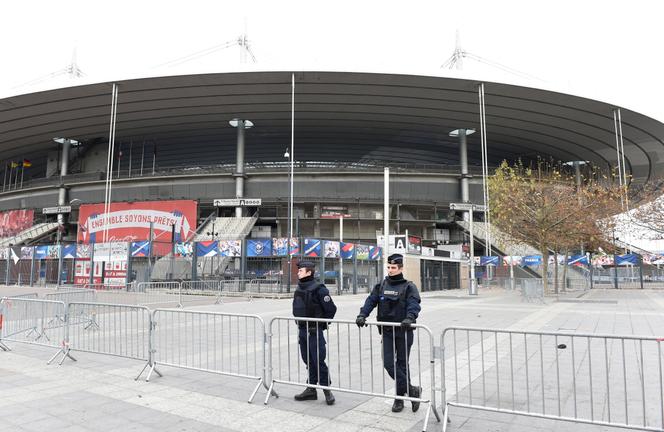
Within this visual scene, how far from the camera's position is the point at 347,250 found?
27.4m

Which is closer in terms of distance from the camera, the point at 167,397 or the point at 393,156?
the point at 167,397

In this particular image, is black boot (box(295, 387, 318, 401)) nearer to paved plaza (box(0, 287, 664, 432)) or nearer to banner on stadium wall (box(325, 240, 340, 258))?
paved plaza (box(0, 287, 664, 432))

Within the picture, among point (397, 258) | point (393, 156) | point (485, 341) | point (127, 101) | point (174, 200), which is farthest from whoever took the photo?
point (393, 156)

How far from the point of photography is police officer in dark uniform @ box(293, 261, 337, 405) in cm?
594

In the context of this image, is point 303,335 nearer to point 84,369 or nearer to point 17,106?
point 84,369

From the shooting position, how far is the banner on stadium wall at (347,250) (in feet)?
88.7

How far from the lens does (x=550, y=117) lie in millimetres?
47281

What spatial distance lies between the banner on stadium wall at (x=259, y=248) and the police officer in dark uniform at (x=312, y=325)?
65.9ft

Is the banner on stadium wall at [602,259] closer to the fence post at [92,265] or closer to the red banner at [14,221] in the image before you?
the fence post at [92,265]

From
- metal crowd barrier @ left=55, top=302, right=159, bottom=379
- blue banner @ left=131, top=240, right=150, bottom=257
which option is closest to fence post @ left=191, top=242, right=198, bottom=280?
blue banner @ left=131, top=240, right=150, bottom=257

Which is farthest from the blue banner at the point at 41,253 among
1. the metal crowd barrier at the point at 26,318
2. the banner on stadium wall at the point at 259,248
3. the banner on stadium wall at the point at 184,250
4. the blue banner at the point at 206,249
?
the metal crowd barrier at the point at 26,318

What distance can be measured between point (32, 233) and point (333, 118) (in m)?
38.0

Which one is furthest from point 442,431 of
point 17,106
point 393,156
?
point 393,156

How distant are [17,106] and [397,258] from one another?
174ft
